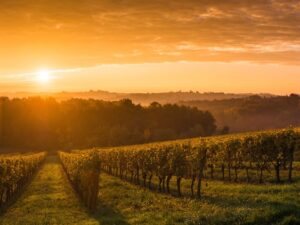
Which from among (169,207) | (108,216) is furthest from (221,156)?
(108,216)

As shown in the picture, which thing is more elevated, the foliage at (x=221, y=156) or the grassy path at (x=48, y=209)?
the foliage at (x=221, y=156)

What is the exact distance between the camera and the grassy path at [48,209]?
33.1 m

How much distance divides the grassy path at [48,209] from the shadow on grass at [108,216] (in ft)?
2.11

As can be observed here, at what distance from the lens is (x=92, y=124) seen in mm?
177250

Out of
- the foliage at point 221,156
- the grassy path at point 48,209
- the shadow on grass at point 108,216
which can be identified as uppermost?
the foliage at point 221,156

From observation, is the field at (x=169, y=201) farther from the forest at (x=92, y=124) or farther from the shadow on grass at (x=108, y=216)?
the forest at (x=92, y=124)

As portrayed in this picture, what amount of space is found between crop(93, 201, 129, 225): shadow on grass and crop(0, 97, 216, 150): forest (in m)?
122

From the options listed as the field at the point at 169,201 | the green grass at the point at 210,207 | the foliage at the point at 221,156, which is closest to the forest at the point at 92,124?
the field at the point at 169,201

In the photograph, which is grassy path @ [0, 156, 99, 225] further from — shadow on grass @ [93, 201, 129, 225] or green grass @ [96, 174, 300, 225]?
green grass @ [96, 174, 300, 225]

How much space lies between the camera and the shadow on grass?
96.5 ft

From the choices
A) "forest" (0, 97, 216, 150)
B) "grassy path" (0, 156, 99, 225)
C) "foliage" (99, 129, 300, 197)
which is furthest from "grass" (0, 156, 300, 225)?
"forest" (0, 97, 216, 150)

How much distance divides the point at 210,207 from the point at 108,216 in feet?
28.1

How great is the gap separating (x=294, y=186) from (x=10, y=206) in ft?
90.9

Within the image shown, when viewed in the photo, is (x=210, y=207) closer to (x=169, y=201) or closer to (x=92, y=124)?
(x=169, y=201)
